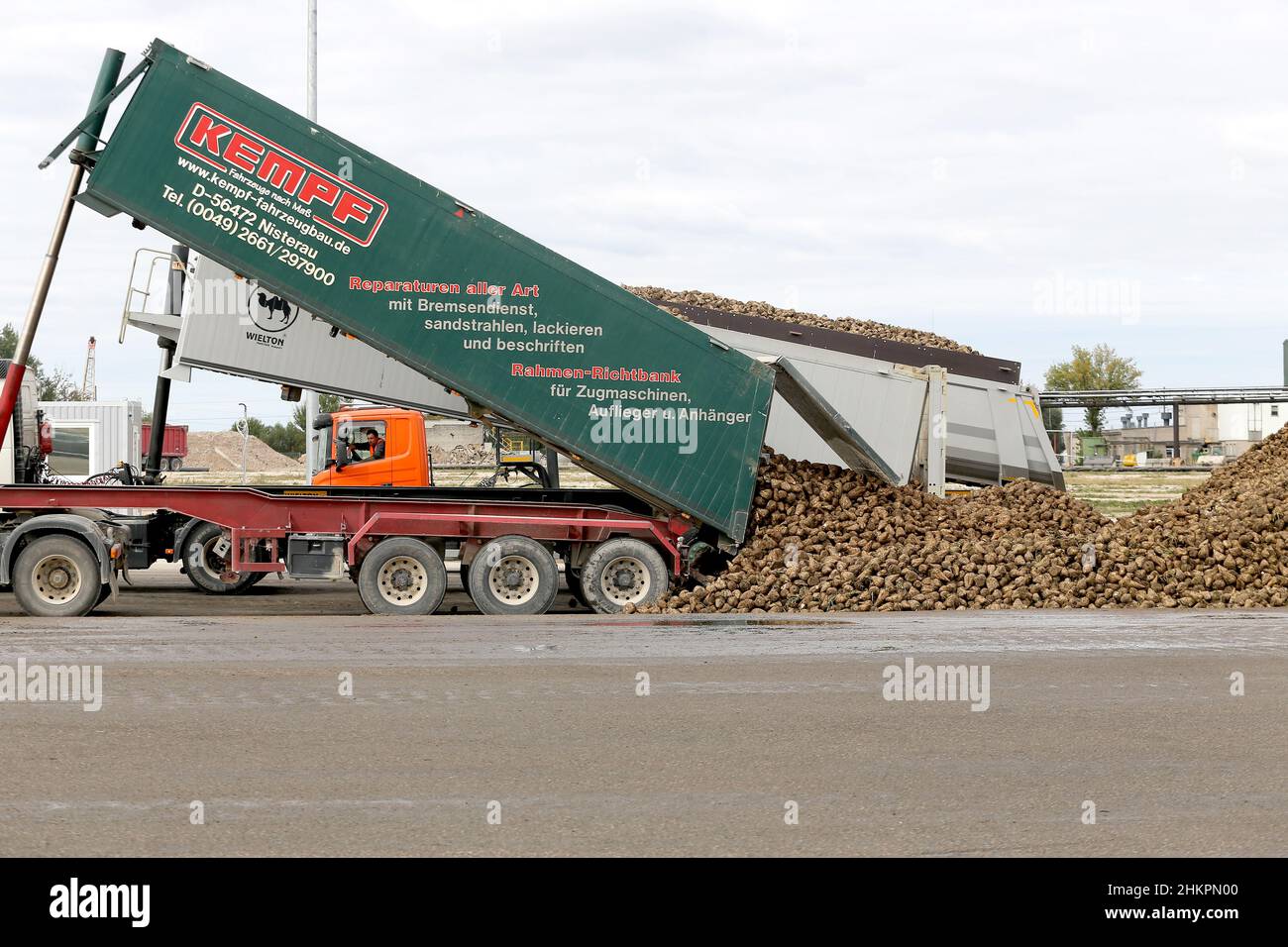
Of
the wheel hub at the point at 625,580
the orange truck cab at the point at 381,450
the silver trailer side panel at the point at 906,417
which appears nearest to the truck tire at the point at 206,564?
the orange truck cab at the point at 381,450

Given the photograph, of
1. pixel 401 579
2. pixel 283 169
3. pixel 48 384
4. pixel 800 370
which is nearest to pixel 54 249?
pixel 283 169

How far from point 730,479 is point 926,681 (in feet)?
18.3

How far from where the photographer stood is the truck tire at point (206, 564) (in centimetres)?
1658

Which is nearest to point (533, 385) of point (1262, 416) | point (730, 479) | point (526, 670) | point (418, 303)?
point (418, 303)

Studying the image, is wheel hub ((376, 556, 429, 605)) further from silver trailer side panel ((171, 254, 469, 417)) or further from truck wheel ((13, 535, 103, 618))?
truck wheel ((13, 535, 103, 618))

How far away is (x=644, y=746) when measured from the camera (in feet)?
24.6

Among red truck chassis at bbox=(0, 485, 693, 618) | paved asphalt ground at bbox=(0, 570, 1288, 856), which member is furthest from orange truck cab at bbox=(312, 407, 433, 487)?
paved asphalt ground at bbox=(0, 570, 1288, 856)

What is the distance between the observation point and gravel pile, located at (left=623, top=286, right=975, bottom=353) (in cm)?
1947

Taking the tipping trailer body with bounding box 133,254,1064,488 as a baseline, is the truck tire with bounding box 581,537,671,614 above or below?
below

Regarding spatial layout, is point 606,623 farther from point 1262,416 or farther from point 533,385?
point 1262,416

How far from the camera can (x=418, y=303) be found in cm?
1407

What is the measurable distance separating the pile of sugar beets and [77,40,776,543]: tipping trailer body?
69 centimetres

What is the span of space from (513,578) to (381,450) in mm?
3818

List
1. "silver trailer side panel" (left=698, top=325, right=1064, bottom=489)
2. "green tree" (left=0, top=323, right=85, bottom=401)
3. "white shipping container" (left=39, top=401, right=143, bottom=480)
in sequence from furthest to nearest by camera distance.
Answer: "green tree" (left=0, top=323, right=85, bottom=401) < "white shipping container" (left=39, top=401, right=143, bottom=480) < "silver trailer side panel" (left=698, top=325, right=1064, bottom=489)
